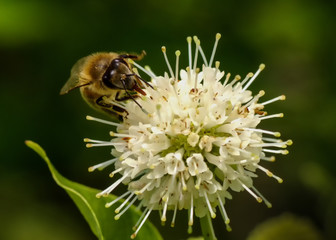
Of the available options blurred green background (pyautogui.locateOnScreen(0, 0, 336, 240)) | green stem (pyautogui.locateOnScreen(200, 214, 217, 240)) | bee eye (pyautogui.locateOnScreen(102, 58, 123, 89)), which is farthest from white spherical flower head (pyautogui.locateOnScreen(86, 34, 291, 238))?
blurred green background (pyautogui.locateOnScreen(0, 0, 336, 240))

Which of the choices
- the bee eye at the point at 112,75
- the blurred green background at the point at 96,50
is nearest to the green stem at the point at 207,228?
the bee eye at the point at 112,75

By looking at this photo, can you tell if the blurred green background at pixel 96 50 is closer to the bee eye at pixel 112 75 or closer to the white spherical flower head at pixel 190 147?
the bee eye at pixel 112 75

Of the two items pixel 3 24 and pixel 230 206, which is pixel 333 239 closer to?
pixel 230 206

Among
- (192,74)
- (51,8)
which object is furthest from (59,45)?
(192,74)

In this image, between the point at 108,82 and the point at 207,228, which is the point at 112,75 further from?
the point at 207,228

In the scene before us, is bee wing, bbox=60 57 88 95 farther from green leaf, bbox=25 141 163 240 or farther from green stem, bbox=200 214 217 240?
green stem, bbox=200 214 217 240

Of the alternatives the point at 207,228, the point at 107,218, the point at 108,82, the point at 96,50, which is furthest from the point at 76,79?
the point at 96,50
